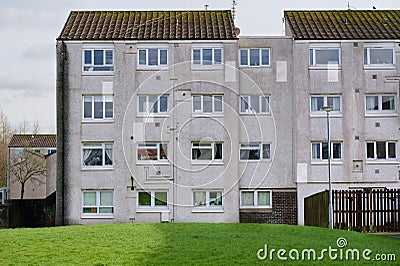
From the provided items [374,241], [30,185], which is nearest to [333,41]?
[374,241]

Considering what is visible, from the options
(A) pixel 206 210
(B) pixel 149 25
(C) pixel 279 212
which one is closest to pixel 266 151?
(C) pixel 279 212

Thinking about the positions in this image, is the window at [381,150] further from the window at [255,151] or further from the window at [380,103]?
the window at [255,151]

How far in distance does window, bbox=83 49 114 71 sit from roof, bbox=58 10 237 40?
818 mm

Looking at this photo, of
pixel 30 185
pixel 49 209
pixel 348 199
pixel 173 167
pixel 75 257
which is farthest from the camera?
pixel 30 185

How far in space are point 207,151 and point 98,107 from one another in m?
6.89

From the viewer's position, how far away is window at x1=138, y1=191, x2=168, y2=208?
1660 inches

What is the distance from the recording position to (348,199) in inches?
1284

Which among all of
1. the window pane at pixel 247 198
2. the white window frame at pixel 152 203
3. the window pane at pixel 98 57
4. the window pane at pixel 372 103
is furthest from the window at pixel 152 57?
the window pane at pixel 372 103

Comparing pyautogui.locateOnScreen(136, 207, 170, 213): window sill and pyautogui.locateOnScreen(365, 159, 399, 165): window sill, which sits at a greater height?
pyautogui.locateOnScreen(365, 159, 399, 165): window sill

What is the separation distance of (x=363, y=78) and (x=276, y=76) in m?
5.12

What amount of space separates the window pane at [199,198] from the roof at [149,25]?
9035mm

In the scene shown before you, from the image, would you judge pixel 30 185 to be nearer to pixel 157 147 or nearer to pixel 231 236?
pixel 157 147

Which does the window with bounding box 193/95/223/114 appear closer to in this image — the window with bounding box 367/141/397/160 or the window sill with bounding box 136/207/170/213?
the window sill with bounding box 136/207/170/213

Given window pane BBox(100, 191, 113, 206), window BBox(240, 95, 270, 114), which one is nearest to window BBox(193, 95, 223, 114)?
window BBox(240, 95, 270, 114)
